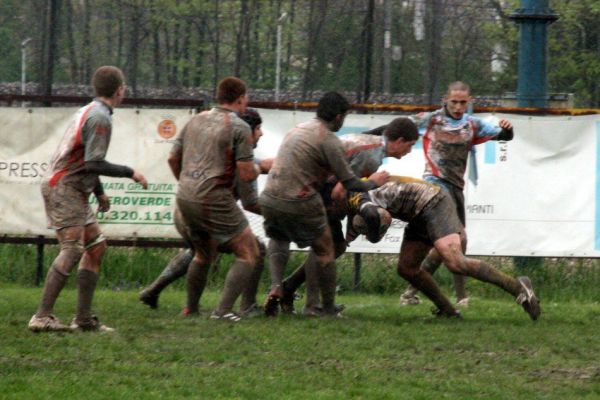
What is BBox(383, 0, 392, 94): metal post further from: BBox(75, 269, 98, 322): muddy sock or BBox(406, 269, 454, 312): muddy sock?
BBox(75, 269, 98, 322): muddy sock

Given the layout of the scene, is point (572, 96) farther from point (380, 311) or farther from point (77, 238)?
point (77, 238)

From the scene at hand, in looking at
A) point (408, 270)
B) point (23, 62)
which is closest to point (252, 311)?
point (408, 270)

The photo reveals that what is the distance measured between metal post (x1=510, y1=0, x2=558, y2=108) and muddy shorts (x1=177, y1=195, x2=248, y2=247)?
524cm

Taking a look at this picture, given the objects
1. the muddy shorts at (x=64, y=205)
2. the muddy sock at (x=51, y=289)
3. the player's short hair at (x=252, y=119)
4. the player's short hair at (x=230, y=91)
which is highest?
the player's short hair at (x=230, y=91)

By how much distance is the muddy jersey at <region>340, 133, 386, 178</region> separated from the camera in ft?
32.8

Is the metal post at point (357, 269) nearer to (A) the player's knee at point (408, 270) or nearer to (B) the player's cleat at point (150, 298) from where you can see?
(B) the player's cleat at point (150, 298)

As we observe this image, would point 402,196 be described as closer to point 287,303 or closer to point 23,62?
point 287,303

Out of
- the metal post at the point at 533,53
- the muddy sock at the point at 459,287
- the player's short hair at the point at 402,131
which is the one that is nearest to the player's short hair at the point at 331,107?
the player's short hair at the point at 402,131

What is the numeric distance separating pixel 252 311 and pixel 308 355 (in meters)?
2.02

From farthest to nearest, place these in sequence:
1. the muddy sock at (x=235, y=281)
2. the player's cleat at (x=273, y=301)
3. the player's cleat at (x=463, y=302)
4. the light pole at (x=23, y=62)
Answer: the light pole at (x=23, y=62) < the player's cleat at (x=463, y=302) < the player's cleat at (x=273, y=301) < the muddy sock at (x=235, y=281)

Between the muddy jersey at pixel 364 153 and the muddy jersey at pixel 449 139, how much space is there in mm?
1137

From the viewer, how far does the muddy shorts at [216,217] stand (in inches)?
378

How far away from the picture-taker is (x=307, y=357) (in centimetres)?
830

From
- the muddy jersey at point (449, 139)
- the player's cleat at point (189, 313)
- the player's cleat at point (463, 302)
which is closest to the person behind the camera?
the player's cleat at point (189, 313)
